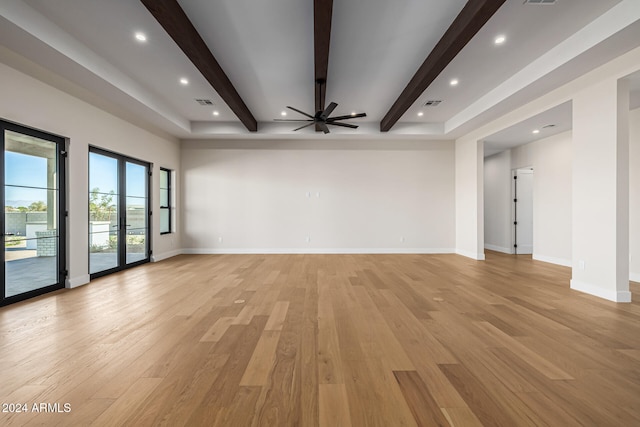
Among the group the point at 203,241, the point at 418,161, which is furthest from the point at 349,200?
the point at 203,241

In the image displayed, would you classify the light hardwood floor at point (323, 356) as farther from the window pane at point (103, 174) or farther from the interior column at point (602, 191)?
the window pane at point (103, 174)

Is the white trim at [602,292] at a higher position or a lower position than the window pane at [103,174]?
lower

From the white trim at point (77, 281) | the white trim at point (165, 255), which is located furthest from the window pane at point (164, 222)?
the white trim at point (77, 281)

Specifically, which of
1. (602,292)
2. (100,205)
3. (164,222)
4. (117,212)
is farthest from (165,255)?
(602,292)

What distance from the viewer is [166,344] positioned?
2346 mm

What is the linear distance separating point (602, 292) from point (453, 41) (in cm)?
369

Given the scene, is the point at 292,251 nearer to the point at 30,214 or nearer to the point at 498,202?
the point at 30,214

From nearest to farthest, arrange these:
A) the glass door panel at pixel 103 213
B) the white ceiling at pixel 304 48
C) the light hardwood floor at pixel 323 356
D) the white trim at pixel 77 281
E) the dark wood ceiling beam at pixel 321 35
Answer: the light hardwood floor at pixel 323 356 → the dark wood ceiling beam at pixel 321 35 → the white ceiling at pixel 304 48 → the white trim at pixel 77 281 → the glass door panel at pixel 103 213

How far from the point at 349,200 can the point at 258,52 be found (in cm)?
451

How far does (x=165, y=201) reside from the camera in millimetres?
7254

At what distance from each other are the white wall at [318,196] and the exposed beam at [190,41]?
264cm

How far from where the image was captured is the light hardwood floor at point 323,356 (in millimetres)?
1540

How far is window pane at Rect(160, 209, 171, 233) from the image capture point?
23.2 feet

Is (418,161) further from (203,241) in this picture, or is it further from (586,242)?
(203,241)
